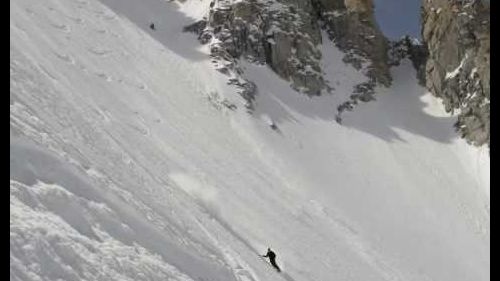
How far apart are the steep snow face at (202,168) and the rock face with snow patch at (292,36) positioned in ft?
5.51

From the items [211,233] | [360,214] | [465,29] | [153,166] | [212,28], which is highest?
[465,29]


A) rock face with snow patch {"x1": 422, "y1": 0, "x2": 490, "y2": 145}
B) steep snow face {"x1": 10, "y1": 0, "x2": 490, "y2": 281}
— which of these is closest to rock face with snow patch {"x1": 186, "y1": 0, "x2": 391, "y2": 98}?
steep snow face {"x1": 10, "y1": 0, "x2": 490, "y2": 281}

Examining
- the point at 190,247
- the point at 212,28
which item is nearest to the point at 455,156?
the point at 212,28

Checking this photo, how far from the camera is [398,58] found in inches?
2886

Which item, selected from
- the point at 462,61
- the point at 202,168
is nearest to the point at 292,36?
the point at 462,61

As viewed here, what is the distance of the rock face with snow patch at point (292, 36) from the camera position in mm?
58250

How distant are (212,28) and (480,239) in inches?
1056

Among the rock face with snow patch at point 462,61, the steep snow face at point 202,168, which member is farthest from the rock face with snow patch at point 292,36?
the rock face with snow patch at point 462,61

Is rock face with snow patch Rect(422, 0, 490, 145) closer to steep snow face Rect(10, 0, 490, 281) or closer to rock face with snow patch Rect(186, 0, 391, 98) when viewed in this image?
steep snow face Rect(10, 0, 490, 281)

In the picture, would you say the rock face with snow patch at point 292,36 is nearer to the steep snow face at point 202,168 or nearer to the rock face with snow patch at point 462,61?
the steep snow face at point 202,168

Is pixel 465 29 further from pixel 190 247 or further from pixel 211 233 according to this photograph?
pixel 190 247

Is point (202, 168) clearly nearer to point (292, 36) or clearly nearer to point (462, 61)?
point (292, 36)

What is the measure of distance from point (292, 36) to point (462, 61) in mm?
16036

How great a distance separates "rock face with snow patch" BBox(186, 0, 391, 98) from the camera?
58250 mm
